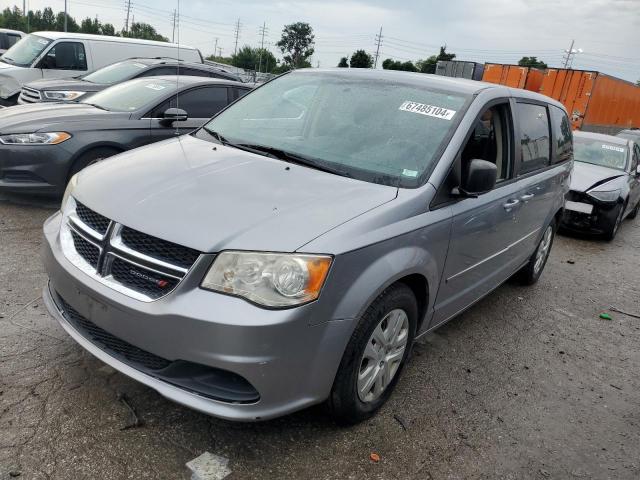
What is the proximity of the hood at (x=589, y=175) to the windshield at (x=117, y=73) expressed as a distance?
23.5ft

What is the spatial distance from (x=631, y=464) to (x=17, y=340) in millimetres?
3537

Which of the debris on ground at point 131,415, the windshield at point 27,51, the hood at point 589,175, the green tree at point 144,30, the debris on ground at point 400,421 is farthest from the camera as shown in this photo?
the green tree at point 144,30

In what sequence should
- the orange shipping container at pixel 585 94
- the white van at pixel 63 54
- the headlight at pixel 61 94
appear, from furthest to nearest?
the orange shipping container at pixel 585 94 → the white van at pixel 63 54 → the headlight at pixel 61 94

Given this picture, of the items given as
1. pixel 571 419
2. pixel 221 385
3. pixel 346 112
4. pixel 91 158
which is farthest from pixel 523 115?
pixel 91 158

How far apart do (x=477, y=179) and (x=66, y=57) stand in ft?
35.8

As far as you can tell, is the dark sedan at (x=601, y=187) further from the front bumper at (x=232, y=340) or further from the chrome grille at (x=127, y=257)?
the chrome grille at (x=127, y=257)

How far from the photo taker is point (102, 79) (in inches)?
363

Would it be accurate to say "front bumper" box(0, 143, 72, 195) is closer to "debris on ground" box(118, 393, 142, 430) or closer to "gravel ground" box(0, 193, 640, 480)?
"gravel ground" box(0, 193, 640, 480)

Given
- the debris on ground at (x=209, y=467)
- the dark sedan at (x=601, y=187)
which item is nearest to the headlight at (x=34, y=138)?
the debris on ground at (x=209, y=467)

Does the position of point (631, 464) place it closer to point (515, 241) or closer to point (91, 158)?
point (515, 241)

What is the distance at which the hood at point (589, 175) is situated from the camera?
805 cm

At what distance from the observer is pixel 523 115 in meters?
4.12

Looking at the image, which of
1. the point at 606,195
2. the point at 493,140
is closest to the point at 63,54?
the point at 493,140

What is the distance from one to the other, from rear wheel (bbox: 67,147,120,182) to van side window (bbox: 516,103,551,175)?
4.24 m
